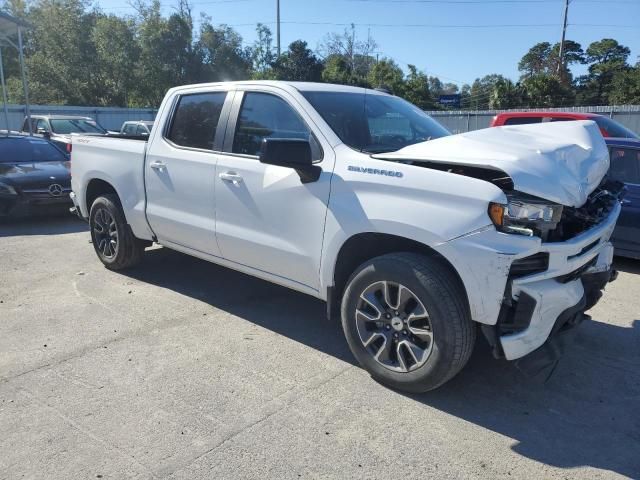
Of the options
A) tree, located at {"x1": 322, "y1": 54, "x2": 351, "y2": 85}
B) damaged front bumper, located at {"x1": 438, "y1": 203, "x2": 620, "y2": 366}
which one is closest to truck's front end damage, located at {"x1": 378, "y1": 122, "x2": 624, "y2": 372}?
damaged front bumper, located at {"x1": 438, "y1": 203, "x2": 620, "y2": 366}

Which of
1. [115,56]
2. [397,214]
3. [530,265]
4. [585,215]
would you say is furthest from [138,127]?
[115,56]

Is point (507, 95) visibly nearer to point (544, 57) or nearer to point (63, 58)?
point (63, 58)

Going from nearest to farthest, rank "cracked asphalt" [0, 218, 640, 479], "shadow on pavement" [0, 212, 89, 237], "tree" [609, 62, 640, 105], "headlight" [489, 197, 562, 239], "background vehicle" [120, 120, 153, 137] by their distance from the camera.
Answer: "cracked asphalt" [0, 218, 640, 479]
"headlight" [489, 197, 562, 239]
"shadow on pavement" [0, 212, 89, 237]
"background vehicle" [120, 120, 153, 137]
"tree" [609, 62, 640, 105]

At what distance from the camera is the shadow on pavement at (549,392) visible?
301cm

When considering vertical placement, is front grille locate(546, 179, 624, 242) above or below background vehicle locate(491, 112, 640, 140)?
below

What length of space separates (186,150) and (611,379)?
149 inches

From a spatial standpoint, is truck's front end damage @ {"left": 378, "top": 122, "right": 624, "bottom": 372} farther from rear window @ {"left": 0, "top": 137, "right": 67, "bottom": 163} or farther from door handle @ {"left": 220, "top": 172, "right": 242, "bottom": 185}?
rear window @ {"left": 0, "top": 137, "right": 67, "bottom": 163}

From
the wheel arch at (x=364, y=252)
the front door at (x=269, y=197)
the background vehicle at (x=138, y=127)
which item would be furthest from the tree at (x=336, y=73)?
the wheel arch at (x=364, y=252)

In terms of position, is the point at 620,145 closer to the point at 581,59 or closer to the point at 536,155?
the point at 536,155

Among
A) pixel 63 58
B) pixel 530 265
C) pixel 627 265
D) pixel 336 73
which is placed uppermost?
pixel 63 58

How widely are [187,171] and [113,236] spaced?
169 centimetres

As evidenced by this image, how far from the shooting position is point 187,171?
4.75m

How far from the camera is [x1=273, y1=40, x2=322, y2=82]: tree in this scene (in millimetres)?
34688

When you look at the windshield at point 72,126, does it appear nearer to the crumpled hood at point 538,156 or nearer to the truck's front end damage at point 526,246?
the crumpled hood at point 538,156
